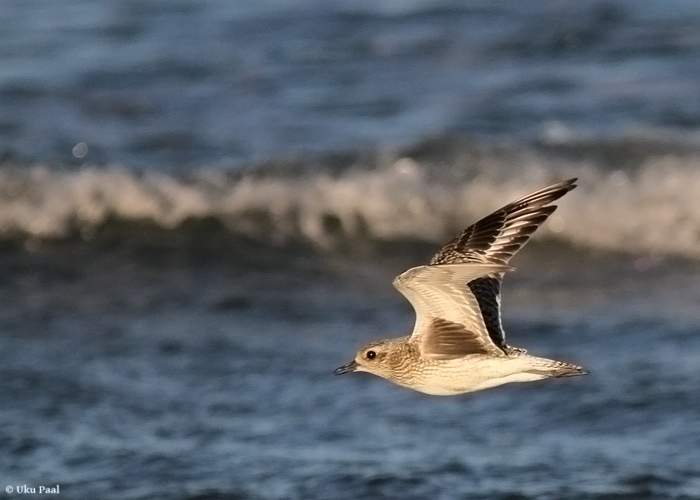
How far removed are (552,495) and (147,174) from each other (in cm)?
662

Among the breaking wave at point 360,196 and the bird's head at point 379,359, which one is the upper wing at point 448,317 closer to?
the bird's head at point 379,359

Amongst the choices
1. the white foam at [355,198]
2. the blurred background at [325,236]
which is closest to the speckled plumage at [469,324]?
the blurred background at [325,236]

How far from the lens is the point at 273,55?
1534 cm

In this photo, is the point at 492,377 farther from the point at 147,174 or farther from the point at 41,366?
the point at 147,174

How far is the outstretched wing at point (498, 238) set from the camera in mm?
5816

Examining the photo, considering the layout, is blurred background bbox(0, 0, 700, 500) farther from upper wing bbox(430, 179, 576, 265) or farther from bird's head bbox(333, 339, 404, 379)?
upper wing bbox(430, 179, 576, 265)

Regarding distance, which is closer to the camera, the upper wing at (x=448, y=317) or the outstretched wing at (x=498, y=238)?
the upper wing at (x=448, y=317)

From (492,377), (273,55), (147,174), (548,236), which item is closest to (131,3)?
(273,55)

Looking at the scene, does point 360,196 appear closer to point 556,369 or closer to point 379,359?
point 379,359

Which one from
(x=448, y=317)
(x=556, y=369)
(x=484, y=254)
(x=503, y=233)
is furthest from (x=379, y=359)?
(x=556, y=369)

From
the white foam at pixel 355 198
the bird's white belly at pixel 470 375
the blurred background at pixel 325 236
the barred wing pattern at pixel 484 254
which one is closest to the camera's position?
the bird's white belly at pixel 470 375

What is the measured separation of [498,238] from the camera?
5949 mm

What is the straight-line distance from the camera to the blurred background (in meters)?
7.72

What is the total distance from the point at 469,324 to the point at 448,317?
0.30 ft
